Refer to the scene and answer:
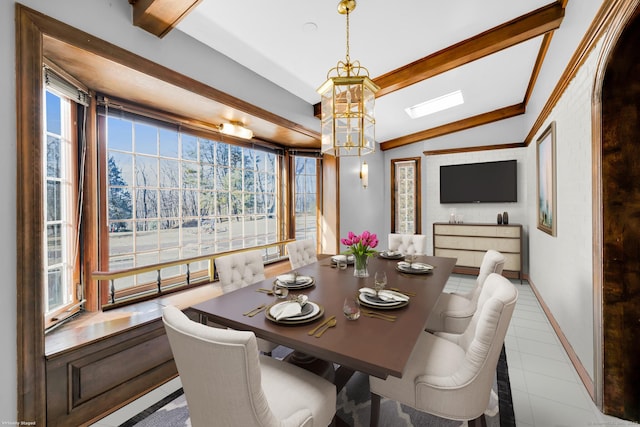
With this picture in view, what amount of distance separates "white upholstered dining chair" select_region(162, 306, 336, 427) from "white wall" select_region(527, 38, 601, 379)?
209cm

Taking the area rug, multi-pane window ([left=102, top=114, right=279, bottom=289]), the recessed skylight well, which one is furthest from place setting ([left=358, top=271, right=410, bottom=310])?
the recessed skylight well

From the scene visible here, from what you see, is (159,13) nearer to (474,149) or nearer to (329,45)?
(329,45)

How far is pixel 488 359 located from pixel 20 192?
→ 2340mm

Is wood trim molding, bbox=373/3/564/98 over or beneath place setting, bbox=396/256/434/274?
over

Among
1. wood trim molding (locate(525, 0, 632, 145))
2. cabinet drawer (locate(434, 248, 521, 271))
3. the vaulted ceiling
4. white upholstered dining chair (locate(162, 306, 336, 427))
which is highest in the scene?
the vaulted ceiling

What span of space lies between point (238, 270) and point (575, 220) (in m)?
2.69

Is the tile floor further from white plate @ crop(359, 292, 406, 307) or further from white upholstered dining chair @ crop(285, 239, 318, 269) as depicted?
white upholstered dining chair @ crop(285, 239, 318, 269)

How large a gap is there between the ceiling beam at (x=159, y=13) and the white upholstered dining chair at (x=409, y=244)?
115 inches

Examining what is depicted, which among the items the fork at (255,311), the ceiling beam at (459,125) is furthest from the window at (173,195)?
the ceiling beam at (459,125)

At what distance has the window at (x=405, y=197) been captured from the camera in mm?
5801

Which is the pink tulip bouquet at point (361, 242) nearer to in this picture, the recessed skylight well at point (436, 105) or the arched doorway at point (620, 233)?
the arched doorway at point (620, 233)

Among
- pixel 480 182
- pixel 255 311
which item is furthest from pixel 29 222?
pixel 480 182

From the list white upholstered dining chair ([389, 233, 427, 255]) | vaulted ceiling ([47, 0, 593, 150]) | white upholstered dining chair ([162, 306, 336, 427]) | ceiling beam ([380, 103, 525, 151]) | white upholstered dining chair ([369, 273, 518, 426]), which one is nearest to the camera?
white upholstered dining chair ([162, 306, 336, 427])

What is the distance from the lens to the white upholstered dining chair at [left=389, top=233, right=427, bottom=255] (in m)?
3.38
